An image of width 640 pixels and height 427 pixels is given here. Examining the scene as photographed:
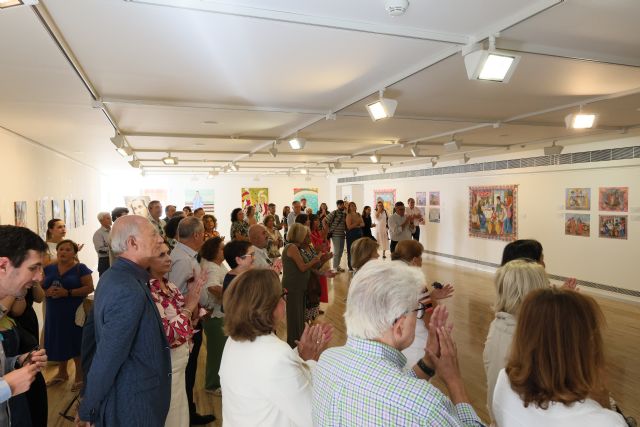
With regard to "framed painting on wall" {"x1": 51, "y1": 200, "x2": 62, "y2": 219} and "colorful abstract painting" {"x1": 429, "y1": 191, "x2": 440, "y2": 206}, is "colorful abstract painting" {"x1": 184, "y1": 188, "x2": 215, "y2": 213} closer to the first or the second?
"colorful abstract painting" {"x1": 429, "y1": 191, "x2": 440, "y2": 206}

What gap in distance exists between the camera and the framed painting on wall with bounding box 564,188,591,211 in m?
8.33

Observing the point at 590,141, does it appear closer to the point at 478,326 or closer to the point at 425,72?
the point at 478,326

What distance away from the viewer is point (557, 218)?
898 cm

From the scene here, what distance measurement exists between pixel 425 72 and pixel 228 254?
228 cm

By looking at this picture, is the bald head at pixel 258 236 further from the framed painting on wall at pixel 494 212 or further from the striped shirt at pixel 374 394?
the framed painting on wall at pixel 494 212

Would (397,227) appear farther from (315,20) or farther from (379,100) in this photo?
(315,20)

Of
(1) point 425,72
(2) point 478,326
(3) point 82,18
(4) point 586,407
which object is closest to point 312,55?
(1) point 425,72

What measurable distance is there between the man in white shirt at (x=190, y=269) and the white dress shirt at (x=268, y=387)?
163cm

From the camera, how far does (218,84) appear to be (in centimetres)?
404

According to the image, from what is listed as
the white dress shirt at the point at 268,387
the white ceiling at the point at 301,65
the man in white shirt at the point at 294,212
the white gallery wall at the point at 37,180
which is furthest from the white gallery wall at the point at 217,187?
the white dress shirt at the point at 268,387

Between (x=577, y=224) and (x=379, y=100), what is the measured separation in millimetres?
6488

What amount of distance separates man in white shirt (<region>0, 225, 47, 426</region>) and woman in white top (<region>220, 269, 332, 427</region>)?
2.22ft

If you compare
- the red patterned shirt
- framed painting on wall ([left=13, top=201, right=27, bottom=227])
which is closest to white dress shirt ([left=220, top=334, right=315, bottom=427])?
the red patterned shirt

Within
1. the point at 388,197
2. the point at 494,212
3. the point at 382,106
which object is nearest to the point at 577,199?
the point at 494,212
